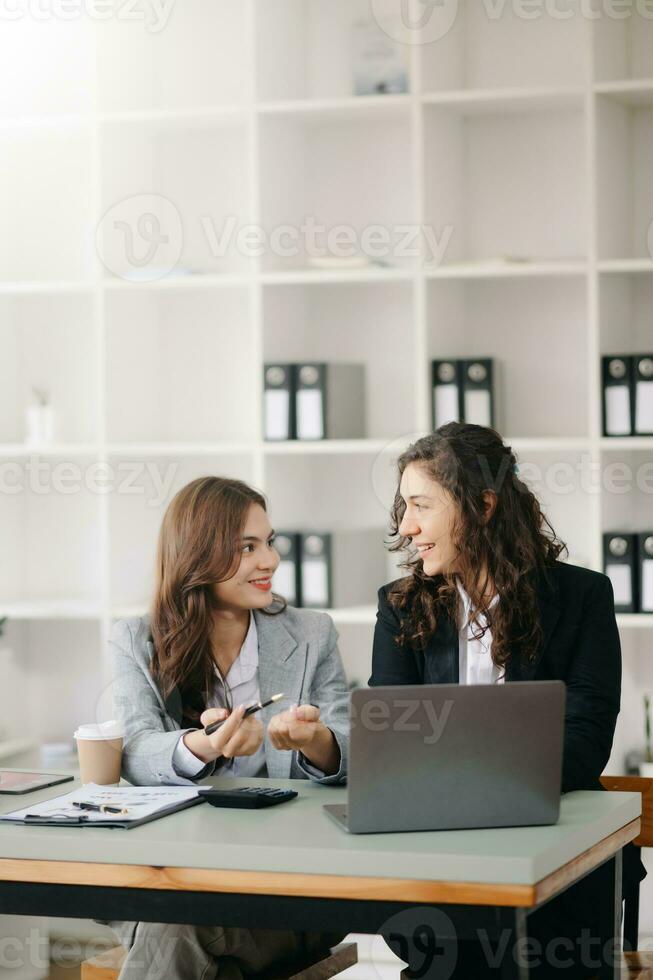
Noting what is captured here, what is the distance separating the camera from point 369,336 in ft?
13.1

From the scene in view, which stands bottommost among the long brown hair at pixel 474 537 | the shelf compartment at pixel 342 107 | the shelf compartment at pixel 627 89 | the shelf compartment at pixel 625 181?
the long brown hair at pixel 474 537

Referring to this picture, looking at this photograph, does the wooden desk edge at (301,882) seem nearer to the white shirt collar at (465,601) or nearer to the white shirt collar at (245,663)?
the white shirt collar at (465,601)

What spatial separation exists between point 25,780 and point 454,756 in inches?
33.0

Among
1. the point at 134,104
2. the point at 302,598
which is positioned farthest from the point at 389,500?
the point at 134,104

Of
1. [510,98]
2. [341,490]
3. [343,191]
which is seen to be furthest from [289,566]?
[510,98]

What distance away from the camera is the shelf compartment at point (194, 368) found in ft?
13.1

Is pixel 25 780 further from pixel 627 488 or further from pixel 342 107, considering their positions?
pixel 342 107

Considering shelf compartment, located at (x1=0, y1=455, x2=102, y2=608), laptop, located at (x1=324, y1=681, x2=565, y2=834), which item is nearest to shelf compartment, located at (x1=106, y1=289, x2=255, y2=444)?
shelf compartment, located at (x1=0, y1=455, x2=102, y2=608)

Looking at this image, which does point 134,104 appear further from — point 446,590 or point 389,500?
point 446,590

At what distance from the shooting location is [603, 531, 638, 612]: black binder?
11.4 ft

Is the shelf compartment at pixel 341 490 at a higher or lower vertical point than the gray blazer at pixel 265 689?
higher

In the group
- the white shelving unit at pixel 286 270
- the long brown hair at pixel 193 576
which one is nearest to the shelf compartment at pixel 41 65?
the white shelving unit at pixel 286 270

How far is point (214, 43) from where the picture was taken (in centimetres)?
403

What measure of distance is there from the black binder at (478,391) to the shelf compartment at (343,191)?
458 mm
